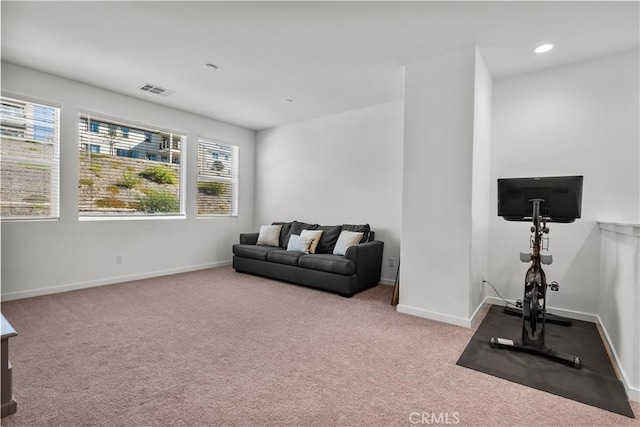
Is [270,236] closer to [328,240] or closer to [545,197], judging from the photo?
[328,240]

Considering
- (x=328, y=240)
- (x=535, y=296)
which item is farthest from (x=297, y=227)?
(x=535, y=296)

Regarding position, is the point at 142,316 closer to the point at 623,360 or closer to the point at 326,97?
the point at 326,97

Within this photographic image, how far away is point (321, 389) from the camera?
1882 millimetres

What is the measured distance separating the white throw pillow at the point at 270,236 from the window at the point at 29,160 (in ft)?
8.95

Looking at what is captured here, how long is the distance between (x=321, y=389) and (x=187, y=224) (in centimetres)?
410

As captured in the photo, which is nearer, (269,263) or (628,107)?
(628,107)

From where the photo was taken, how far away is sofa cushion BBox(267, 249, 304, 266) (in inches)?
172

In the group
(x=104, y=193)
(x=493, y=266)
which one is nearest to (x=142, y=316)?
→ (x=104, y=193)

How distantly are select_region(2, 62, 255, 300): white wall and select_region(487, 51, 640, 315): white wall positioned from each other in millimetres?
4486

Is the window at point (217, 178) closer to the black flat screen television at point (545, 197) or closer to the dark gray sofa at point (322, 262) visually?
the dark gray sofa at point (322, 262)

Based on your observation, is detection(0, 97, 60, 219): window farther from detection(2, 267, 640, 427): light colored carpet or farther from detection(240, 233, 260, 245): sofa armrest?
detection(240, 233, 260, 245): sofa armrest

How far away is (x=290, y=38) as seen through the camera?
2854 mm

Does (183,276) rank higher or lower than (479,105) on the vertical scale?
lower

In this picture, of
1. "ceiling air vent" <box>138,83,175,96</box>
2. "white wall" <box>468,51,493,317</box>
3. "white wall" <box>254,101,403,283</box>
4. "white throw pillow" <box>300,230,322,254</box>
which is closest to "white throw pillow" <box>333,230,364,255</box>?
"white throw pillow" <box>300,230,322,254</box>
